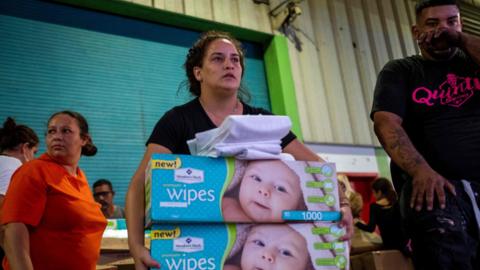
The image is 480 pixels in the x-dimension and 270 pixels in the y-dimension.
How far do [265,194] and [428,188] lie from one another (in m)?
0.73

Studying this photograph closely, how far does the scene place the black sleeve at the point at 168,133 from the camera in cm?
159

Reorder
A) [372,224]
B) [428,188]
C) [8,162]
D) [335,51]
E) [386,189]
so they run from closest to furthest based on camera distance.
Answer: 1. [428,188]
2. [8,162]
3. [372,224]
4. [386,189]
5. [335,51]

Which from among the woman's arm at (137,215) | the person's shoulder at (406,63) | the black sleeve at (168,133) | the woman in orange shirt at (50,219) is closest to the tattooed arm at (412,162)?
the person's shoulder at (406,63)

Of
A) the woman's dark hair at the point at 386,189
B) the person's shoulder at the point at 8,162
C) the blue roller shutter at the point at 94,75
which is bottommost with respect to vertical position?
the woman's dark hair at the point at 386,189

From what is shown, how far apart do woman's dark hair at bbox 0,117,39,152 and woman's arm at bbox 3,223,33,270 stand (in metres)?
1.07

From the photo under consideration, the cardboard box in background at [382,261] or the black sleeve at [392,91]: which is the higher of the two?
the black sleeve at [392,91]

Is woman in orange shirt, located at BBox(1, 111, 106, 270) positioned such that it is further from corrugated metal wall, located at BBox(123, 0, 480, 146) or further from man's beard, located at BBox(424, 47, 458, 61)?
corrugated metal wall, located at BBox(123, 0, 480, 146)

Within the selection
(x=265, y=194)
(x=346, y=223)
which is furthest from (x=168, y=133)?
(x=346, y=223)

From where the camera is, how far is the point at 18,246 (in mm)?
1799

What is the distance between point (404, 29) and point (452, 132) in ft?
17.9

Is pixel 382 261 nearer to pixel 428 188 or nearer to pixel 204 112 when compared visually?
pixel 428 188

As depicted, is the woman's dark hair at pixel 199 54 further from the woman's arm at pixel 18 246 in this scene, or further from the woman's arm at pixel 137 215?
the woman's arm at pixel 18 246

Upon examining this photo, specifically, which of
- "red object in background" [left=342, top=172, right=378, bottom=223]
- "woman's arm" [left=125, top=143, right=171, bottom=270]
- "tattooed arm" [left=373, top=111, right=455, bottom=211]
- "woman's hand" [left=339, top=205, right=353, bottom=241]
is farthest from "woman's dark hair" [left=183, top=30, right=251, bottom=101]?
"red object in background" [left=342, top=172, right=378, bottom=223]

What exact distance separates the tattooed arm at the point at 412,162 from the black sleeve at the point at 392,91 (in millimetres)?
31
